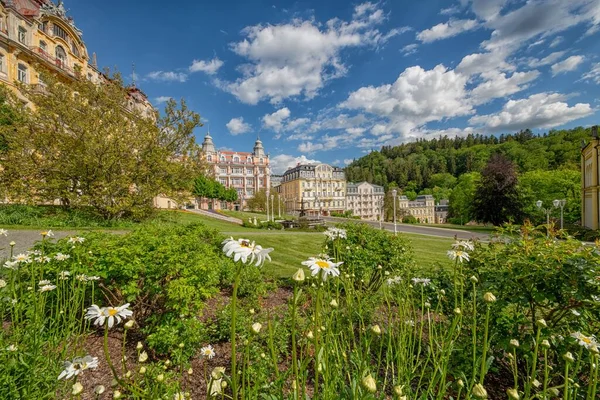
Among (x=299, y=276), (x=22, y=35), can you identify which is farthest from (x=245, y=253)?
(x=22, y=35)

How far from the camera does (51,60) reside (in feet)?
70.4

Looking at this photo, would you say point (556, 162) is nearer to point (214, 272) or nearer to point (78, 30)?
point (214, 272)

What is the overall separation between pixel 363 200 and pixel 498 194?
46.2m

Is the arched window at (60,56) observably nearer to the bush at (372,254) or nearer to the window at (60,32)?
the window at (60,32)

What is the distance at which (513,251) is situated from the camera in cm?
281

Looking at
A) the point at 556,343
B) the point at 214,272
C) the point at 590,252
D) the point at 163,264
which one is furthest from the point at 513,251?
the point at 163,264

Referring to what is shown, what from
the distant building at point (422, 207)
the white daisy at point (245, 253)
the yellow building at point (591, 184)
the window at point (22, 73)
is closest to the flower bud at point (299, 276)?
the white daisy at point (245, 253)

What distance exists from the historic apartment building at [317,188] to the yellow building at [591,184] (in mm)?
47295

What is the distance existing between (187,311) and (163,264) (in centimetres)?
65

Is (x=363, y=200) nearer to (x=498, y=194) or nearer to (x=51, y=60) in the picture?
(x=498, y=194)

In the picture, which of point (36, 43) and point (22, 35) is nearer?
point (22, 35)

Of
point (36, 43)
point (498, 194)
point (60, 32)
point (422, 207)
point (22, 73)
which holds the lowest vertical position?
point (422, 207)

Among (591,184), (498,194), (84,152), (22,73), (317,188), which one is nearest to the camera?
(84,152)

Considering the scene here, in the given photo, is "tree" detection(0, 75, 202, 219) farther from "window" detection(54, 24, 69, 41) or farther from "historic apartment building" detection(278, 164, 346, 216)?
"historic apartment building" detection(278, 164, 346, 216)
